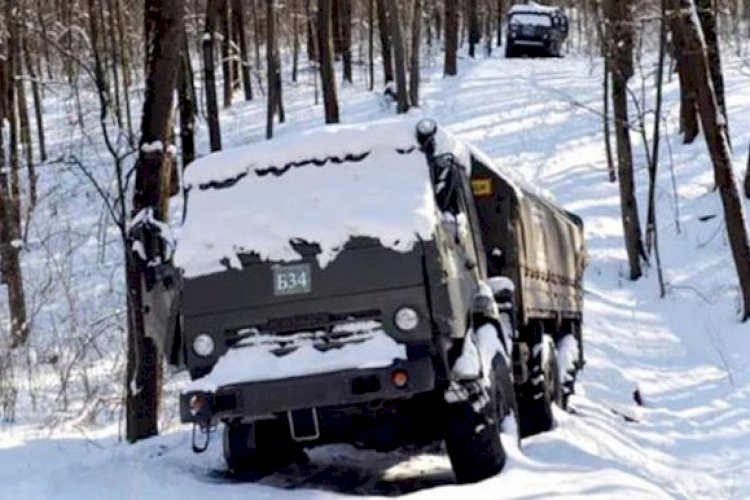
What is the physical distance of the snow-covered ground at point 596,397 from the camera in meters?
8.40

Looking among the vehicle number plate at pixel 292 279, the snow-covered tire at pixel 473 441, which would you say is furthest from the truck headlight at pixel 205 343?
the snow-covered tire at pixel 473 441

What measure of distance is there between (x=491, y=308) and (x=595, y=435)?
2.51 m

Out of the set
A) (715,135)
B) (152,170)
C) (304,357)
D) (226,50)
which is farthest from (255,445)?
(226,50)

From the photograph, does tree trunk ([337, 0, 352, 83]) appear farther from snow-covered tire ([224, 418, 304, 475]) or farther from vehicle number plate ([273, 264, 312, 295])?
vehicle number plate ([273, 264, 312, 295])

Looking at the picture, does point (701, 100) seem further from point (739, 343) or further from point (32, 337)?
point (32, 337)

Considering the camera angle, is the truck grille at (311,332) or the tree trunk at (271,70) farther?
the tree trunk at (271,70)

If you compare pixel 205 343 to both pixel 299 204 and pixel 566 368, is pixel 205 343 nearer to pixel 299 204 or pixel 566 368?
pixel 299 204

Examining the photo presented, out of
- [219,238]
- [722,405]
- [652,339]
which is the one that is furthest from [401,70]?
[219,238]

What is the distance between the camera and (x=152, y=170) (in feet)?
34.1

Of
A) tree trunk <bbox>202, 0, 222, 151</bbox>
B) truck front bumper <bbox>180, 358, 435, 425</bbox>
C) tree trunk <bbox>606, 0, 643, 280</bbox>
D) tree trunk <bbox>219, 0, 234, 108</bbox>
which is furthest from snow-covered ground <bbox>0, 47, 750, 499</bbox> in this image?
tree trunk <bbox>202, 0, 222, 151</bbox>

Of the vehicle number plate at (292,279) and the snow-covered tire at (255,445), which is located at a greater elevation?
the vehicle number plate at (292,279)

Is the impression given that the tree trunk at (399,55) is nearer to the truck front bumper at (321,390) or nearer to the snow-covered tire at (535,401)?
the snow-covered tire at (535,401)

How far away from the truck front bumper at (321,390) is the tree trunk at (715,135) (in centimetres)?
1049

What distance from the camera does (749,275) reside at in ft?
59.8
